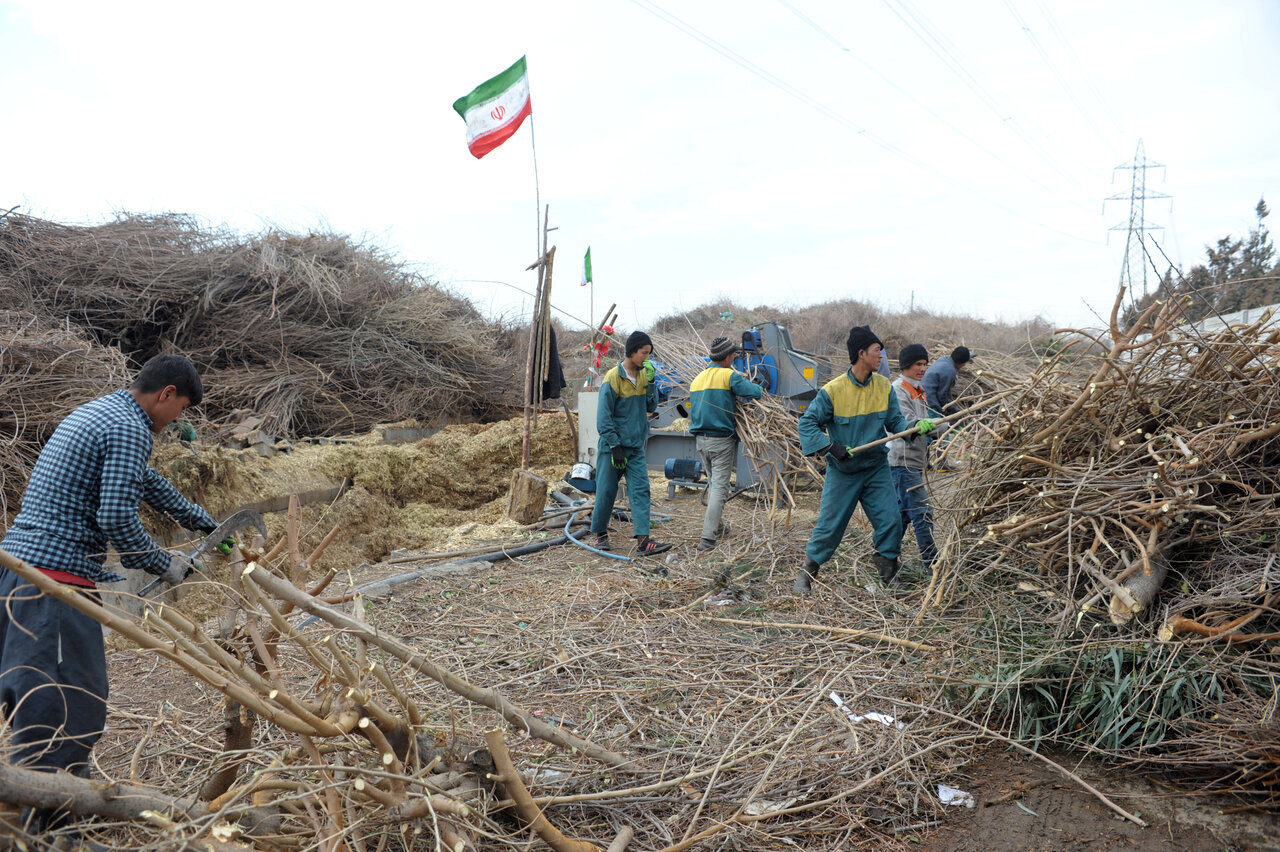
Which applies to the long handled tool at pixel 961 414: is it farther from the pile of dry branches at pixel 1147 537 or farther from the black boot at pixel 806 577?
the black boot at pixel 806 577

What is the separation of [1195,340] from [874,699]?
7.84ft

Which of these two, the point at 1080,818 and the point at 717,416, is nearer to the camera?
the point at 1080,818

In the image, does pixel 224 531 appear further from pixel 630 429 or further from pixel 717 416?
pixel 717 416

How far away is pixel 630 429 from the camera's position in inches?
256

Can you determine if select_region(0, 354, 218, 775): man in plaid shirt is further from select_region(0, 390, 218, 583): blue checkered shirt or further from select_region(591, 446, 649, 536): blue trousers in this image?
select_region(591, 446, 649, 536): blue trousers

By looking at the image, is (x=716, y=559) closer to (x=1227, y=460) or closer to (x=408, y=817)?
(x=1227, y=460)

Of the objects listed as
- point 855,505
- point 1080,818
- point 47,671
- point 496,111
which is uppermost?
point 496,111

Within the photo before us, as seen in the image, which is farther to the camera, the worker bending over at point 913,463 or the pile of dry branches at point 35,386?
the worker bending over at point 913,463

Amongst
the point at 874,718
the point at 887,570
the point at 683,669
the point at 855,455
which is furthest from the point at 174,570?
the point at 887,570

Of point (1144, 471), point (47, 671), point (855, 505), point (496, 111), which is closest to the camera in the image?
point (47, 671)

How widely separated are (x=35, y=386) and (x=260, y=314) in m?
4.32

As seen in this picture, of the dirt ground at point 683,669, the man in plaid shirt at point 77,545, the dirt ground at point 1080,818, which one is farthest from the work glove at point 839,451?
the man in plaid shirt at point 77,545

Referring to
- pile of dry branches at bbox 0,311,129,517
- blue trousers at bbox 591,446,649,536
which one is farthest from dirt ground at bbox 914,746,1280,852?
pile of dry branches at bbox 0,311,129,517

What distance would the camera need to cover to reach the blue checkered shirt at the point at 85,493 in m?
2.68
